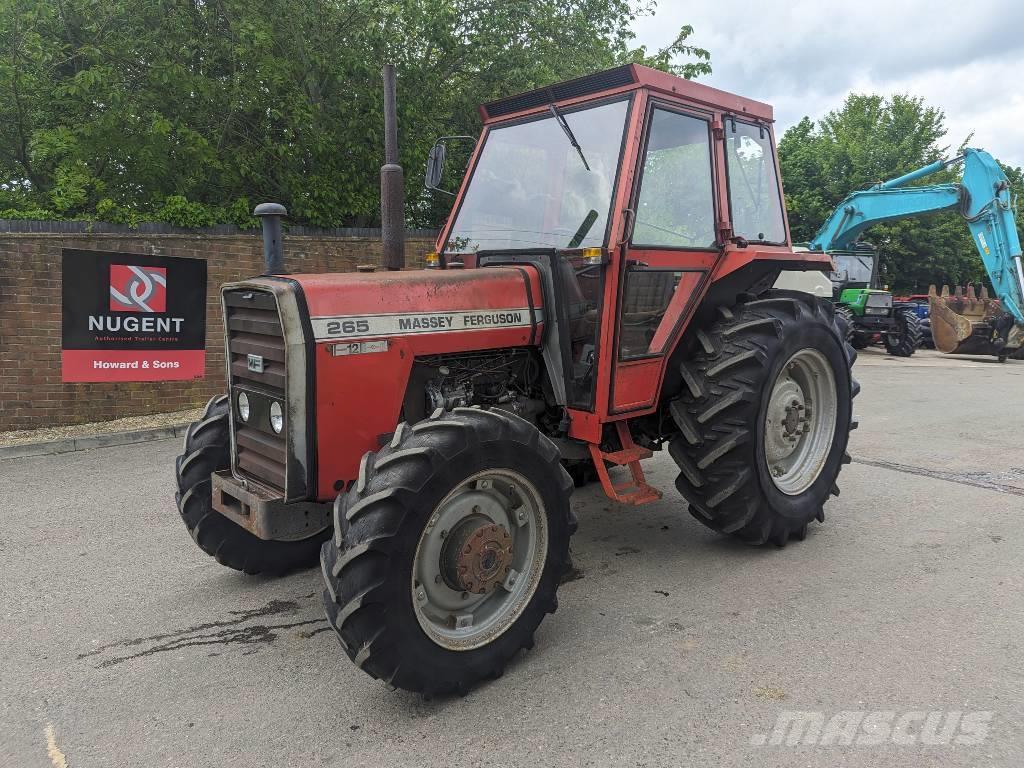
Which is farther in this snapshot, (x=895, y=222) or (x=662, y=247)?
(x=895, y=222)

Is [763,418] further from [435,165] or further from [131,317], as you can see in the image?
[131,317]

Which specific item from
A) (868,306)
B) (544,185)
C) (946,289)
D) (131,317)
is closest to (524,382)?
(544,185)

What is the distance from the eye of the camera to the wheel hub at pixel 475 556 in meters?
2.87

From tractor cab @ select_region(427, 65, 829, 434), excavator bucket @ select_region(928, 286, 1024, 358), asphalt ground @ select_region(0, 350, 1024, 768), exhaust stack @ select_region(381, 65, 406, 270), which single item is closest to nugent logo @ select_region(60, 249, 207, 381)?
asphalt ground @ select_region(0, 350, 1024, 768)

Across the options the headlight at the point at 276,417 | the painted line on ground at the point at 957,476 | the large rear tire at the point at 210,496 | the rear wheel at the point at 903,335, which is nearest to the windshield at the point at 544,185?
the headlight at the point at 276,417

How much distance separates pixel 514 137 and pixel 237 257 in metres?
5.61

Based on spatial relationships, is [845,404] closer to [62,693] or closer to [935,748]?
[935,748]

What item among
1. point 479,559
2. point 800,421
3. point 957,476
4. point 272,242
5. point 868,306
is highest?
point 868,306

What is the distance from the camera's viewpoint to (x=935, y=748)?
245 cm

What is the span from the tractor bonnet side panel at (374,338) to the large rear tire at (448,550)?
343 mm

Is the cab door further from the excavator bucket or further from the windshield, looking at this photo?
the excavator bucket

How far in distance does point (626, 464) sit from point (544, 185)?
62.1 inches

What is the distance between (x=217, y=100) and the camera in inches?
358

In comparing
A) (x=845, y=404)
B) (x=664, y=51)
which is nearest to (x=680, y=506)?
(x=845, y=404)
